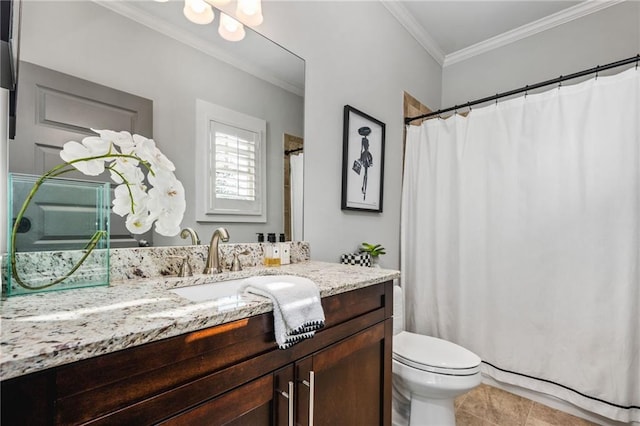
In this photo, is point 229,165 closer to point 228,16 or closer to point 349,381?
point 228,16

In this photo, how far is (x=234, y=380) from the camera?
0.72m

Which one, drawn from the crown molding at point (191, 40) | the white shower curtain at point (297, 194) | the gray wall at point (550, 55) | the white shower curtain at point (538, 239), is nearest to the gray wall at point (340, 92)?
the white shower curtain at point (297, 194)

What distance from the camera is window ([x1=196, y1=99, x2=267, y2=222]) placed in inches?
49.4

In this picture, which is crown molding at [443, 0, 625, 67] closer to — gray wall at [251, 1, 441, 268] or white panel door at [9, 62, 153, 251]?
gray wall at [251, 1, 441, 268]

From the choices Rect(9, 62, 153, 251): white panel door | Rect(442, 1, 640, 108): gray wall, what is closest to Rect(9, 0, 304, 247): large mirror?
Rect(9, 62, 153, 251): white panel door

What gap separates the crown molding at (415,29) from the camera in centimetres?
224

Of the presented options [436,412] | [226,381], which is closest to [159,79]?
[226,381]

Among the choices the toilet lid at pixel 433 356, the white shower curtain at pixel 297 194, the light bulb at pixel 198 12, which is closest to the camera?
the light bulb at pixel 198 12

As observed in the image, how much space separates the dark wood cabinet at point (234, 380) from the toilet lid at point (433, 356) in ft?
1.05

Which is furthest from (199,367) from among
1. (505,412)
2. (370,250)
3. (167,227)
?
(505,412)

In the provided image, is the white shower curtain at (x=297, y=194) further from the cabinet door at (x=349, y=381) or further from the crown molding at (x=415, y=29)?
the crown molding at (x=415, y=29)

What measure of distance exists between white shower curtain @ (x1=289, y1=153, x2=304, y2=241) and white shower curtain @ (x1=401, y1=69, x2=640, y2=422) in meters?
1.11

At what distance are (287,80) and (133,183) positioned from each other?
35.2 inches

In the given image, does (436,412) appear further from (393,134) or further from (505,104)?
(505,104)
